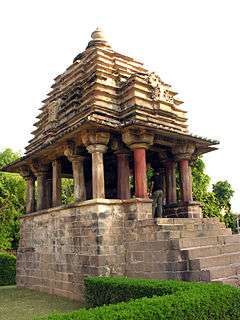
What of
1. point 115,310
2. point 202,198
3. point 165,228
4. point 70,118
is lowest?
point 115,310

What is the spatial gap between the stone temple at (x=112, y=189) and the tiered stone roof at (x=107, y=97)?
4cm

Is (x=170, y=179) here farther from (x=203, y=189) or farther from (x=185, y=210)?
(x=203, y=189)

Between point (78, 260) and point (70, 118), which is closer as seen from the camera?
point (78, 260)

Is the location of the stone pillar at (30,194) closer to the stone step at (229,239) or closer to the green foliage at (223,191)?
the stone step at (229,239)

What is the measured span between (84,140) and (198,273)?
15.6 ft

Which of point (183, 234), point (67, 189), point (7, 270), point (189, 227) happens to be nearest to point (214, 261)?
point (183, 234)

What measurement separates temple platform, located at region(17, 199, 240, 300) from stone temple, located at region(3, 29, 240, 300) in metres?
0.03

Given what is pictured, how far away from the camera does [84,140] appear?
33.9ft

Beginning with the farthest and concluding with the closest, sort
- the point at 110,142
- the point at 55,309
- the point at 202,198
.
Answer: the point at 202,198 → the point at 110,142 → the point at 55,309

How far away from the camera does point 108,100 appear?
450 inches

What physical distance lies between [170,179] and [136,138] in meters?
3.17

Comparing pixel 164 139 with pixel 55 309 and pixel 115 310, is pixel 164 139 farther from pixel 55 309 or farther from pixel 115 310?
pixel 115 310

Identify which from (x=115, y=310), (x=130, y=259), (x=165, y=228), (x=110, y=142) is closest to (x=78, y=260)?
(x=130, y=259)

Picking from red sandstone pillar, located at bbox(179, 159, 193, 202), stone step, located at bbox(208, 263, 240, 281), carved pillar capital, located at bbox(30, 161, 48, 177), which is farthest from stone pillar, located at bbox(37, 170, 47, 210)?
stone step, located at bbox(208, 263, 240, 281)
